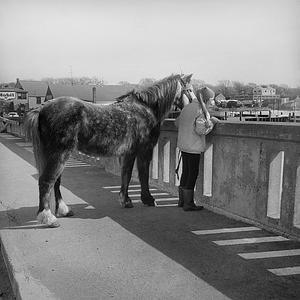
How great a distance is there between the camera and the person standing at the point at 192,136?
5.61 metres

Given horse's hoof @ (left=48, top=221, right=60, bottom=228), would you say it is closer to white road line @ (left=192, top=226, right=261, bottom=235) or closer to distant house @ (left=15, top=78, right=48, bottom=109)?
white road line @ (left=192, top=226, right=261, bottom=235)

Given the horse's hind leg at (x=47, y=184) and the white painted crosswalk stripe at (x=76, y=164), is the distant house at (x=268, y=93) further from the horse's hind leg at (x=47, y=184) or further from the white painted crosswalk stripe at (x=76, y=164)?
the white painted crosswalk stripe at (x=76, y=164)

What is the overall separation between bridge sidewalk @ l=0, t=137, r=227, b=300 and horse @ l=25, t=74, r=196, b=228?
44 cm

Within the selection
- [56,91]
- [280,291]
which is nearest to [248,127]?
[280,291]

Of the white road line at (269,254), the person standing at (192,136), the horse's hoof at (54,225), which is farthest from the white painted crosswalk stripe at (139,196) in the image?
the white road line at (269,254)

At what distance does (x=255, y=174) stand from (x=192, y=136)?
1069 mm

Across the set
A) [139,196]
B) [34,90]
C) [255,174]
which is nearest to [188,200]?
[255,174]

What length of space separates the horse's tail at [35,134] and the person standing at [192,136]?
6.45 ft

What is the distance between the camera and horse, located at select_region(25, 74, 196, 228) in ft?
16.7

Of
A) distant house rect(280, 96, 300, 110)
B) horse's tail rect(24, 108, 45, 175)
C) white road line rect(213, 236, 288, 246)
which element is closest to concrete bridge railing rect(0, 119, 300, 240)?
white road line rect(213, 236, 288, 246)

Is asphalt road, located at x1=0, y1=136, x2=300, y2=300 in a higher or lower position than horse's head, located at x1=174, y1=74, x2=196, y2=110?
lower

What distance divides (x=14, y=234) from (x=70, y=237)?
0.72 meters

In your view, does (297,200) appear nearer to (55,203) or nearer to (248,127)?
(248,127)

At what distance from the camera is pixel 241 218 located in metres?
5.34
